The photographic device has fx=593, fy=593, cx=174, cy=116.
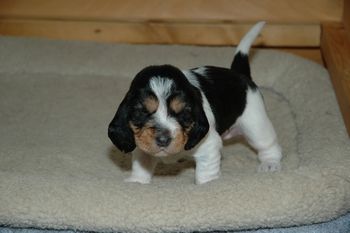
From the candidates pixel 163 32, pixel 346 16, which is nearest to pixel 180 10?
pixel 163 32

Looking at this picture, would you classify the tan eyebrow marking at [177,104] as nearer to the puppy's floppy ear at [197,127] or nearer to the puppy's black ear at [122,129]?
the puppy's floppy ear at [197,127]

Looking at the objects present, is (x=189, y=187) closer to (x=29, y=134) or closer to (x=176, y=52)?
(x=29, y=134)

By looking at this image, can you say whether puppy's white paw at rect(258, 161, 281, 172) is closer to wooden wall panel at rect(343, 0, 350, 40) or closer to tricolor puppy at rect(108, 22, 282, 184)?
tricolor puppy at rect(108, 22, 282, 184)

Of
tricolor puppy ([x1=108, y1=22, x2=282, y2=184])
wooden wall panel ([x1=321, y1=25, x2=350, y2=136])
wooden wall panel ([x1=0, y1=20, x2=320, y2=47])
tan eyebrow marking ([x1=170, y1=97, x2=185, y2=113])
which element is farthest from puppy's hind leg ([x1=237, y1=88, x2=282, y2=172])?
wooden wall panel ([x1=0, y1=20, x2=320, y2=47])

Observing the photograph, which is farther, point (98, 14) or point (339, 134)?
point (98, 14)

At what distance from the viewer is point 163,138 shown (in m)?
2.16

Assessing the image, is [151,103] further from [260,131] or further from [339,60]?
[339,60]

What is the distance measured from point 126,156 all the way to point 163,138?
0.81m

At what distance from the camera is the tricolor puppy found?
221 cm

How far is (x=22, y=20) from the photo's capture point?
4215mm

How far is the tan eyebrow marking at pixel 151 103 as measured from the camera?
2.20 m

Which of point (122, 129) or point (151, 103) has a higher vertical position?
point (151, 103)

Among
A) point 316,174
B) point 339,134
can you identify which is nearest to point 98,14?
point 339,134

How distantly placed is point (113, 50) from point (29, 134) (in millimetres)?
981
